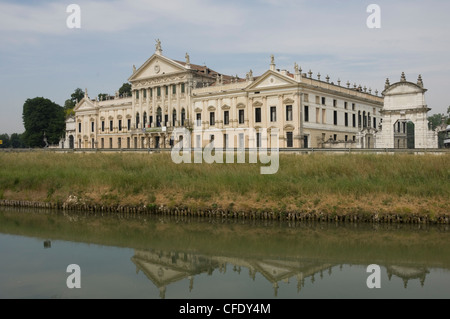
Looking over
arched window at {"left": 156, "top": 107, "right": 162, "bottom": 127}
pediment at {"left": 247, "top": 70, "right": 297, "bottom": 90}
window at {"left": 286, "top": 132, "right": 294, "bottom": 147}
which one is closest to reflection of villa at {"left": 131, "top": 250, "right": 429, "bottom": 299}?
window at {"left": 286, "top": 132, "right": 294, "bottom": 147}

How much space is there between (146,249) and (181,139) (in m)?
37.0

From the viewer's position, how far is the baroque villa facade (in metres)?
41.9

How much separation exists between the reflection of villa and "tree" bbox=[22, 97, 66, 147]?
63.7 meters

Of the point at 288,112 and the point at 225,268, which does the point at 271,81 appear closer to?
the point at 288,112

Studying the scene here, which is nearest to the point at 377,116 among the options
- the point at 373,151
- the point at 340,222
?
the point at 373,151

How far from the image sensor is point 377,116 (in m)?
52.4

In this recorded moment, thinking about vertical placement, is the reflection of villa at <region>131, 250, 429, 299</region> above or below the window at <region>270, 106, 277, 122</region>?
below

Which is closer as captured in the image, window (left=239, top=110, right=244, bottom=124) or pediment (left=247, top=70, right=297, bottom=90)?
pediment (left=247, top=70, right=297, bottom=90)

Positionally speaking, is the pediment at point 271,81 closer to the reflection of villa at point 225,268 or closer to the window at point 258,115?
the window at point 258,115

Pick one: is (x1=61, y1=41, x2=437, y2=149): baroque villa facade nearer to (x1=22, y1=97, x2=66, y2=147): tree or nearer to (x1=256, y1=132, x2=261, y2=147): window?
(x1=256, y1=132, x2=261, y2=147): window

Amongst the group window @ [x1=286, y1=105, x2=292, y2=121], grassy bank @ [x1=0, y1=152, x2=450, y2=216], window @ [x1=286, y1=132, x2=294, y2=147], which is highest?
window @ [x1=286, y1=105, x2=292, y2=121]

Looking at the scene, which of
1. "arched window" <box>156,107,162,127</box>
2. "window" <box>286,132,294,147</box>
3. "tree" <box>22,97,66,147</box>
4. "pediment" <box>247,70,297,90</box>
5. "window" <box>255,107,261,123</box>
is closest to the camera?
"pediment" <box>247,70,297,90</box>

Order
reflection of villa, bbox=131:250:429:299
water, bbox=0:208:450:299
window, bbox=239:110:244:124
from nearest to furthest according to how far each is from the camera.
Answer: water, bbox=0:208:450:299 → reflection of villa, bbox=131:250:429:299 → window, bbox=239:110:244:124
